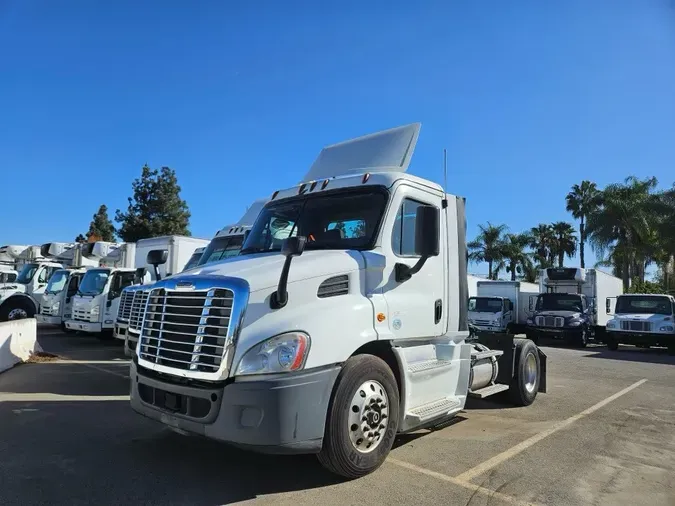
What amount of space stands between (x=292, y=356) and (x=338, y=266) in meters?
0.93

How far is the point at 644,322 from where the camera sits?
17906mm

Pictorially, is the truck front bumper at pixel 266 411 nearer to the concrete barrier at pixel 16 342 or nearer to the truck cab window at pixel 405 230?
the truck cab window at pixel 405 230

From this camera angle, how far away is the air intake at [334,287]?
4195 mm

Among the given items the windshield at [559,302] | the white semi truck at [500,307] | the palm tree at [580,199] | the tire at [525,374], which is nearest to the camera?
the tire at [525,374]

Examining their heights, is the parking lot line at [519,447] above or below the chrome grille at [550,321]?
below

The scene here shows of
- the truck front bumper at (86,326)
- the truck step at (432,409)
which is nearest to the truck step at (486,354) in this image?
the truck step at (432,409)

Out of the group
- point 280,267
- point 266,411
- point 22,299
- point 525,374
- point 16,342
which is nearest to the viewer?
point 266,411

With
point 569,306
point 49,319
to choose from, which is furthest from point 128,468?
point 569,306

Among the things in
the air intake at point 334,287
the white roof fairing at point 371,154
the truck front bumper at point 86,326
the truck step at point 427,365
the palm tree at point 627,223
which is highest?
the palm tree at point 627,223

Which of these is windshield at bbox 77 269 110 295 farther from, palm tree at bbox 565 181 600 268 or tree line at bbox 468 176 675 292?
palm tree at bbox 565 181 600 268

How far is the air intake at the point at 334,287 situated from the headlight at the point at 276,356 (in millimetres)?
497

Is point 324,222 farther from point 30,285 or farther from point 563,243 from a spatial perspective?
point 563,243

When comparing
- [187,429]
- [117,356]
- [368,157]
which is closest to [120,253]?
[117,356]

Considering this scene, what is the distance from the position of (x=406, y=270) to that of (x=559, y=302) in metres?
18.7
